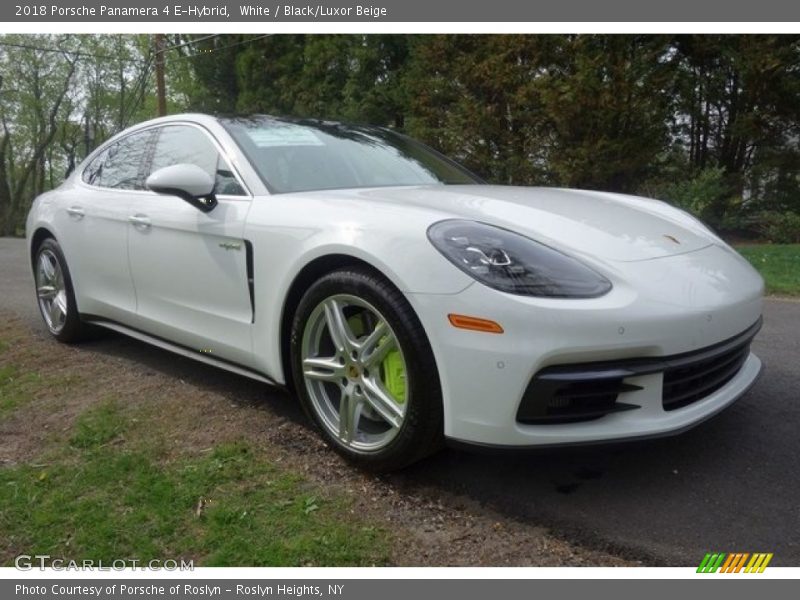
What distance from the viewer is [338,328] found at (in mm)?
2604

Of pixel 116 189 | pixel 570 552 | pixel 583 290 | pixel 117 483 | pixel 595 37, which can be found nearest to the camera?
pixel 570 552

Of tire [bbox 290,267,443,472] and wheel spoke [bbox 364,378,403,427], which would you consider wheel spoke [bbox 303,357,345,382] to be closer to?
tire [bbox 290,267,443,472]

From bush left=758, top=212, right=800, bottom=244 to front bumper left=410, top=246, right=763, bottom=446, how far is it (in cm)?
1001

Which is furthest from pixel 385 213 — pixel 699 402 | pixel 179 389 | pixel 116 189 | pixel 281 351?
pixel 116 189

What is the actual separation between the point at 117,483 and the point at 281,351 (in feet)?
2.64

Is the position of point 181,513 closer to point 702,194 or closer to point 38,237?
point 38,237

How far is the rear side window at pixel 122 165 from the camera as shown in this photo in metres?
3.94

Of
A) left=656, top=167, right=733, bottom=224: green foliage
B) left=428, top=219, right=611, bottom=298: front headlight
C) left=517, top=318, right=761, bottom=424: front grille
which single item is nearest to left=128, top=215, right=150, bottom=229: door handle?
left=428, top=219, right=611, bottom=298: front headlight

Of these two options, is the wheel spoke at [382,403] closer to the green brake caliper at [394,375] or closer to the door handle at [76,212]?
the green brake caliper at [394,375]

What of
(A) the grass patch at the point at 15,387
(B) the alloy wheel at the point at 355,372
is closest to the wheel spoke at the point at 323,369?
(B) the alloy wheel at the point at 355,372

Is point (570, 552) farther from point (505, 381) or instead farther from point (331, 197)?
point (331, 197)

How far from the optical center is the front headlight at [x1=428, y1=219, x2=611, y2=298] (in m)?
2.22

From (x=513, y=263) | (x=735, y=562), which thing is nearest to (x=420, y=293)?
(x=513, y=263)

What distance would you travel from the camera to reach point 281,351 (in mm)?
2869
